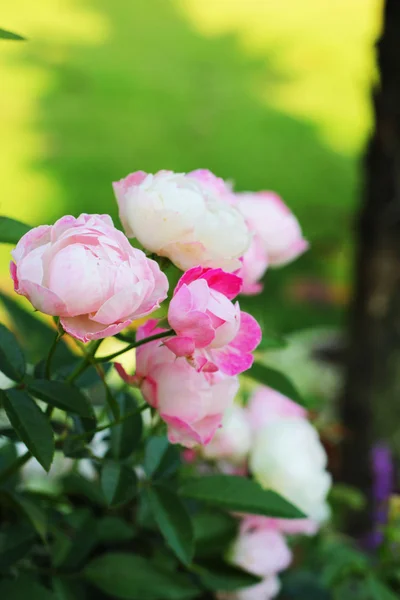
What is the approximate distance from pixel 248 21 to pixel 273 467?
254 inches

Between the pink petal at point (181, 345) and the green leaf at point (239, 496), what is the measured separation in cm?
20

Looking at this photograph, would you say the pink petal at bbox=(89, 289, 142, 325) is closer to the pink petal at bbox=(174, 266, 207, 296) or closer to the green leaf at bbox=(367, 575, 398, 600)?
the pink petal at bbox=(174, 266, 207, 296)

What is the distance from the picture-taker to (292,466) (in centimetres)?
78

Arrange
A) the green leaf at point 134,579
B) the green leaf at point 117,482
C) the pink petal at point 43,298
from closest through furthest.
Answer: the pink petal at point 43,298 < the green leaf at point 117,482 < the green leaf at point 134,579

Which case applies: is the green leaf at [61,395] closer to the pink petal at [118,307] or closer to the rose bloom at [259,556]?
the pink petal at [118,307]

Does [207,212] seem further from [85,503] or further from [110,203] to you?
[110,203]

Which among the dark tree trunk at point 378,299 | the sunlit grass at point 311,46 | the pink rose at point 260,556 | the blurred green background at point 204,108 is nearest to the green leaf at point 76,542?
the pink rose at point 260,556

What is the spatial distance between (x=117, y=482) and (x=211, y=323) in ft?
0.51

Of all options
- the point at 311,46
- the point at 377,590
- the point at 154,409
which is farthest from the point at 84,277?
the point at 311,46

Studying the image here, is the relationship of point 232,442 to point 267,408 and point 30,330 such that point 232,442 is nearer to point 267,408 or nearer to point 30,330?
point 267,408

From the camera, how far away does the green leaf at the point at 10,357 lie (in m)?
0.53

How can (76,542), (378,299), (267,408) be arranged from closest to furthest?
(76,542) → (267,408) → (378,299)

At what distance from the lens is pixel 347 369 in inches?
81.0

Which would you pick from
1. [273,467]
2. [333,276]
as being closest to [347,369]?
[273,467]
